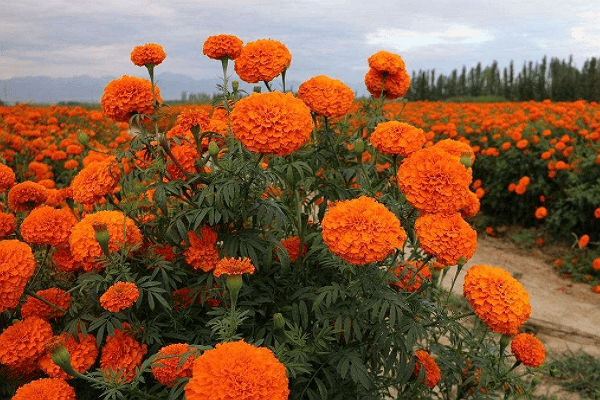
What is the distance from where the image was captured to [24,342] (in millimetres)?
1781

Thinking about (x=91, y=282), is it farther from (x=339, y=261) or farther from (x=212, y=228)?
(x=339, y=261)

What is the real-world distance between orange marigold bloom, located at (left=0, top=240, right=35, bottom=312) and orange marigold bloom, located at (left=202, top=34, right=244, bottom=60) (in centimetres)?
101

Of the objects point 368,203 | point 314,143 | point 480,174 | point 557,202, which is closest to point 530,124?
point 480,174

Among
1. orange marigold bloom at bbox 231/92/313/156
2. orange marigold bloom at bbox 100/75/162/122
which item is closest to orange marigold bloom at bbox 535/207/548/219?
orange marigold bloom at bbox 231/92/313/156

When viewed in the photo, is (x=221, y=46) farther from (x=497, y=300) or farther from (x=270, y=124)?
(x=497, y=300)

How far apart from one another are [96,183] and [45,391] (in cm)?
76

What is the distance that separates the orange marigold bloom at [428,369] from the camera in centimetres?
218

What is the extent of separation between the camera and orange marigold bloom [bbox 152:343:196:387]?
1.53 metres

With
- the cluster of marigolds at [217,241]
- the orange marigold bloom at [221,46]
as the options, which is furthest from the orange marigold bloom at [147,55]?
the orange marigold bloom at [221,46]

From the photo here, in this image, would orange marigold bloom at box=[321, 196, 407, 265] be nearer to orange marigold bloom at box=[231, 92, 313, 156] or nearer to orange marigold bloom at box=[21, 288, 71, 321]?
orange marigold bloom at box=[231, 92, 313, 156]

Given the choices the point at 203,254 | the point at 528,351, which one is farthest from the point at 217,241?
the point at 528,351

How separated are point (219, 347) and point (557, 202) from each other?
5.92 metres

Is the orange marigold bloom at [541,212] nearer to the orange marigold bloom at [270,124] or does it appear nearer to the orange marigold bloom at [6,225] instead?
the orange marigold bloom at [270,124]

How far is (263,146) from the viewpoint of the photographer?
1.65 meters
